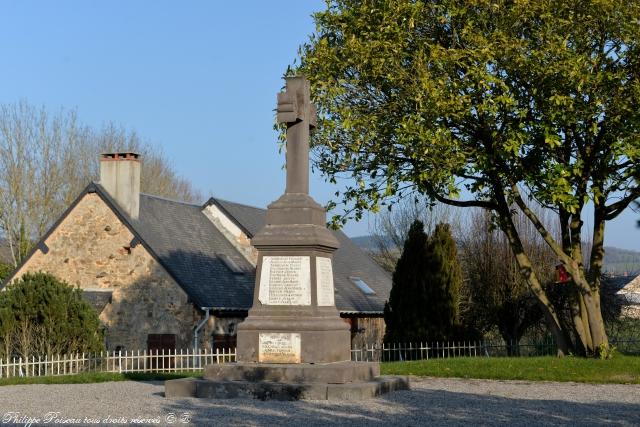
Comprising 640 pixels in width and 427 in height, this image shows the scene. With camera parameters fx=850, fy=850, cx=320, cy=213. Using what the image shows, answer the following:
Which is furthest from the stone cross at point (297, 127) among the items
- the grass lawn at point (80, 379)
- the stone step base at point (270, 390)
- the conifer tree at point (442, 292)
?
the conifer tree at point (442, 292)

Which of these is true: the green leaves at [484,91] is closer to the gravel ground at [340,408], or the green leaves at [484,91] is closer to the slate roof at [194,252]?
the gravel ground at [340,408]

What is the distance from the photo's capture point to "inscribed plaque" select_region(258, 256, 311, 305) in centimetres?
1426

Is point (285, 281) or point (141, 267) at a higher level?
point (141, 267)

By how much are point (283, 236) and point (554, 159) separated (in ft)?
30.0

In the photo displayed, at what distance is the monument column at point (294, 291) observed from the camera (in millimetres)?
13992

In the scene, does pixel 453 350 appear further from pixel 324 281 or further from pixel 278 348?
pixel 278 348

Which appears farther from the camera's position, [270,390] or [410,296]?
[410,296]

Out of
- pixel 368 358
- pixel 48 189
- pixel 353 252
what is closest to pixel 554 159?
pixel 368 358

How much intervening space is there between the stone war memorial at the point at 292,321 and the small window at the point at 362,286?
22.4 m

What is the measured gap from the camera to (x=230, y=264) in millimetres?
33406

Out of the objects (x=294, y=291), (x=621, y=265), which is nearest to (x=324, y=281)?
(x=294, y=291)

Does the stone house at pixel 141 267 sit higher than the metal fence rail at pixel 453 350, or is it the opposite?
the stone house at pixel 141 267

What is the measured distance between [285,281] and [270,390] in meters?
2.04

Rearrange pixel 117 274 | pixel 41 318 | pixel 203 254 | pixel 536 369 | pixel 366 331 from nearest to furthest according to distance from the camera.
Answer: pixel 536 369
pixel 41 318
pixel 117 274
pixel 203 254
pixel 366 331
